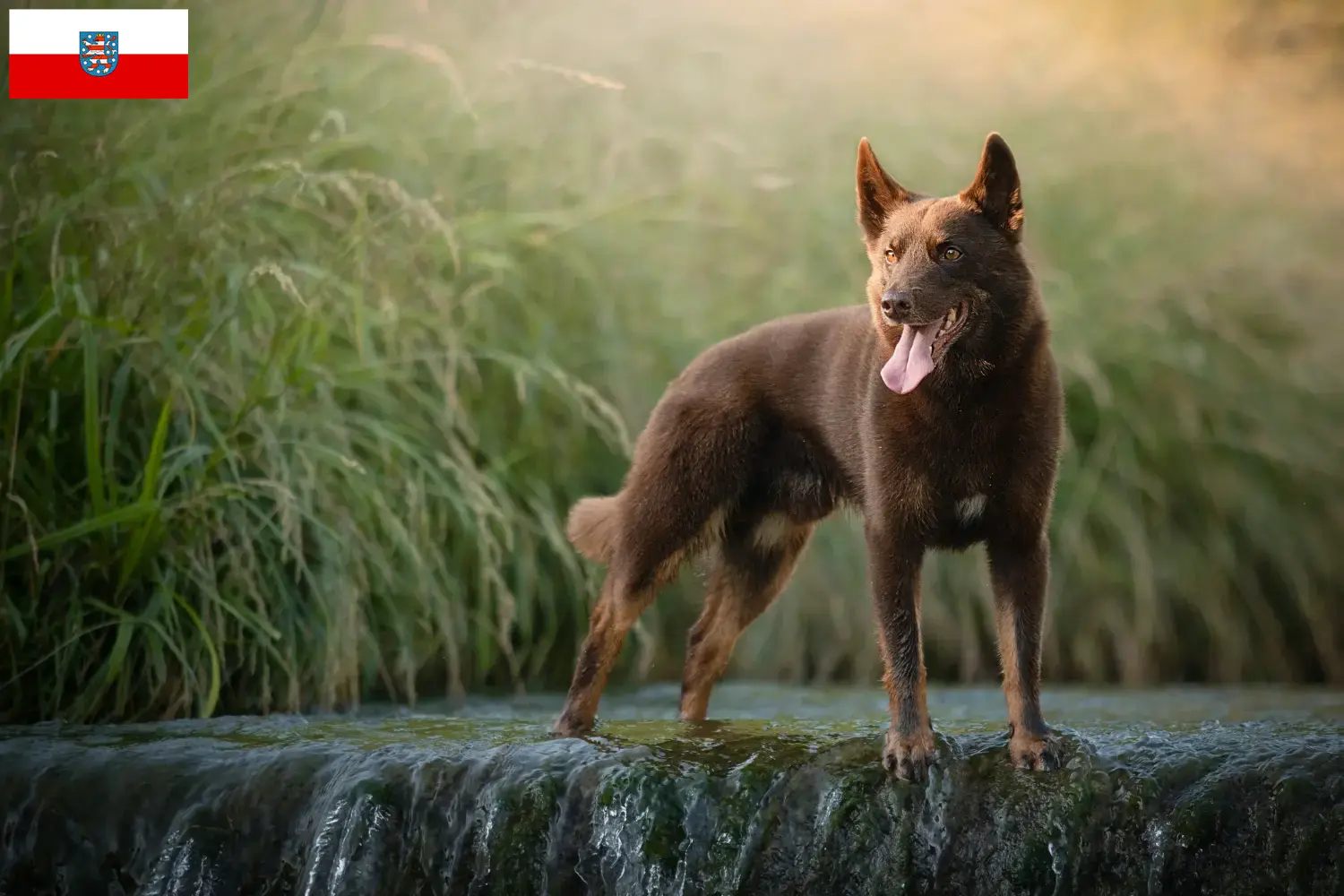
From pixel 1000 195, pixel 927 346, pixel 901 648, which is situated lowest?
pixel 901 648

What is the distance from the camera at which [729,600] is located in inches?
137

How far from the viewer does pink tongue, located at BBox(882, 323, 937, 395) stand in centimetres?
260

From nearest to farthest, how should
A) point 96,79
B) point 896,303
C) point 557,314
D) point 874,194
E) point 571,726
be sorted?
point 896,303 → point 874,194 → point 571,726 → point 96,79 → point 557,314

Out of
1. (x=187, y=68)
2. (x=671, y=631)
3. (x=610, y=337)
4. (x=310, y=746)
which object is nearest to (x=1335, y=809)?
(x=310, y=746)

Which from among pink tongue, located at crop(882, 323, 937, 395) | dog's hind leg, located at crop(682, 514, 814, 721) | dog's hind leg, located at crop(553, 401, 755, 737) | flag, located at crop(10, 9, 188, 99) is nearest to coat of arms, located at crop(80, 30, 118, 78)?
flag, located at crop(10, 9, 188, 99)

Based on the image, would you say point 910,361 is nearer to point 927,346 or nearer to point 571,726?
point 927,346

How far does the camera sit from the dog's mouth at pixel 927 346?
262 centimetres

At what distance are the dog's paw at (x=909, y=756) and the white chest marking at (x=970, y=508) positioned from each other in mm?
373

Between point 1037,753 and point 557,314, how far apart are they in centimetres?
258

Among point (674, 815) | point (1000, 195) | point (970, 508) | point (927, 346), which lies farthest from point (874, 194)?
point (674, 815)

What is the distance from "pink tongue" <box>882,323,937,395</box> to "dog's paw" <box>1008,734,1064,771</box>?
626 mm

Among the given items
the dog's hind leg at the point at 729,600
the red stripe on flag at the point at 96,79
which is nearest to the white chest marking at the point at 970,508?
the dog's hind leg at the point at 729,600

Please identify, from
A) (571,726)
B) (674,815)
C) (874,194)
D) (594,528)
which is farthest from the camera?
(594,528)

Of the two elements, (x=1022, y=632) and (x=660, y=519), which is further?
(x=660, y=519)
